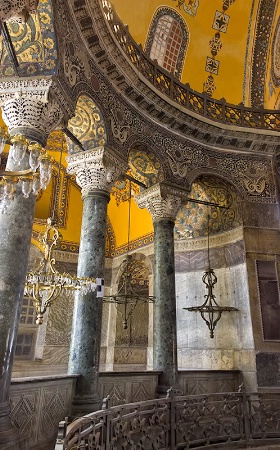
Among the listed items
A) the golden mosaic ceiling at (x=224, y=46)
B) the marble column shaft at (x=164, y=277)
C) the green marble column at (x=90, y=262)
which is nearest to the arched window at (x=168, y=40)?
the golden mosaic ceiling at (x=224, y=46)

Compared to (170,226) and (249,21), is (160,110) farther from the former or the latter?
(249,21)

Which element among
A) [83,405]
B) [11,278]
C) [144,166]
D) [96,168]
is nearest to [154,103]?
[144,166]

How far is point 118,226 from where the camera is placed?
12.5m

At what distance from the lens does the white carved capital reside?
2.88 meters

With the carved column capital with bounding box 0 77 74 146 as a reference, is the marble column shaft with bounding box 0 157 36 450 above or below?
below

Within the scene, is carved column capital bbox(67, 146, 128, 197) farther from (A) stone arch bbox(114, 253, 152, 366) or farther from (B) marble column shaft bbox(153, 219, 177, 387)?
(A) stone arch bbox(114, 253, 152, 366)

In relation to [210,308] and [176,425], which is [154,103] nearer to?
[210,308]

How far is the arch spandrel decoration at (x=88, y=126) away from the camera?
6031 mm

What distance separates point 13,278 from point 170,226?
165 inches

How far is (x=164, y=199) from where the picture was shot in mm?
7355

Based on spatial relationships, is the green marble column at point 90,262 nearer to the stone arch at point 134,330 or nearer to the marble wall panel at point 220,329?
the marble wall panel at point 220,329

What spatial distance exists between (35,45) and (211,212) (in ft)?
19.1

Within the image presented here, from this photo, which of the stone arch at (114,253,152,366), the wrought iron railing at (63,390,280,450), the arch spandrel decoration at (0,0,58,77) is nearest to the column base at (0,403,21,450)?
the wrought iron railing at (63,390,280,450)

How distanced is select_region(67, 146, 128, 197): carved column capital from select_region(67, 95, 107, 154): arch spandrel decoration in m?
0.15
